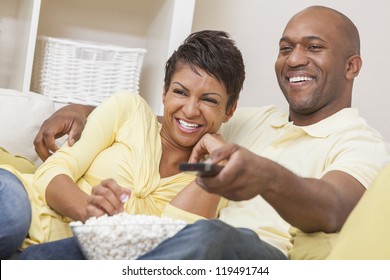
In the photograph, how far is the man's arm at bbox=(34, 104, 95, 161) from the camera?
1.88 meters

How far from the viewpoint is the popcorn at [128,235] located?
1.27 metres

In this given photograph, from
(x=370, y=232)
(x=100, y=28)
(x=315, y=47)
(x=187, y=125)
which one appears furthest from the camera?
(x=100, y=28)

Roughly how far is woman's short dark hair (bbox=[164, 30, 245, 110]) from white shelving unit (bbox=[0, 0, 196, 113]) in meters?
0.57

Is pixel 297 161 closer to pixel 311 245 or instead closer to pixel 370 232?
pixel 311 245

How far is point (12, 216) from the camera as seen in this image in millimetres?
1500

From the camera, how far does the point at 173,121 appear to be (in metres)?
1.88

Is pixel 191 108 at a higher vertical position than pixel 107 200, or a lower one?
higher

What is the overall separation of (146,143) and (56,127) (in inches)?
9.7

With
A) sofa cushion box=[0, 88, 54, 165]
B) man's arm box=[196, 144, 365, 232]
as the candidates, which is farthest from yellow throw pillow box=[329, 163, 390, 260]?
sofa cushion box=[0, 88, 54, 165]

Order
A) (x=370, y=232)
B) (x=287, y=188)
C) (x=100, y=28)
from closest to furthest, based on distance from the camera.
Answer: (x=370, y=232) → (x=287, y=188) → (x=100, y=28)

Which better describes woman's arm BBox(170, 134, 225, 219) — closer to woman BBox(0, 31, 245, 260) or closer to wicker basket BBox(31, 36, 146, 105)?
woman BBox(0, 31, 245, 260)

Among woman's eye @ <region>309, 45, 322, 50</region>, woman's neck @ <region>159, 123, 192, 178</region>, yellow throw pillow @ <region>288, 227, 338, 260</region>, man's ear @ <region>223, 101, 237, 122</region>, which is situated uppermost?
woman's eye @ <region>309, 45, 322, 50</region>

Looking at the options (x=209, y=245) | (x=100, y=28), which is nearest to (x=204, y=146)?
(x=209, y=245)
